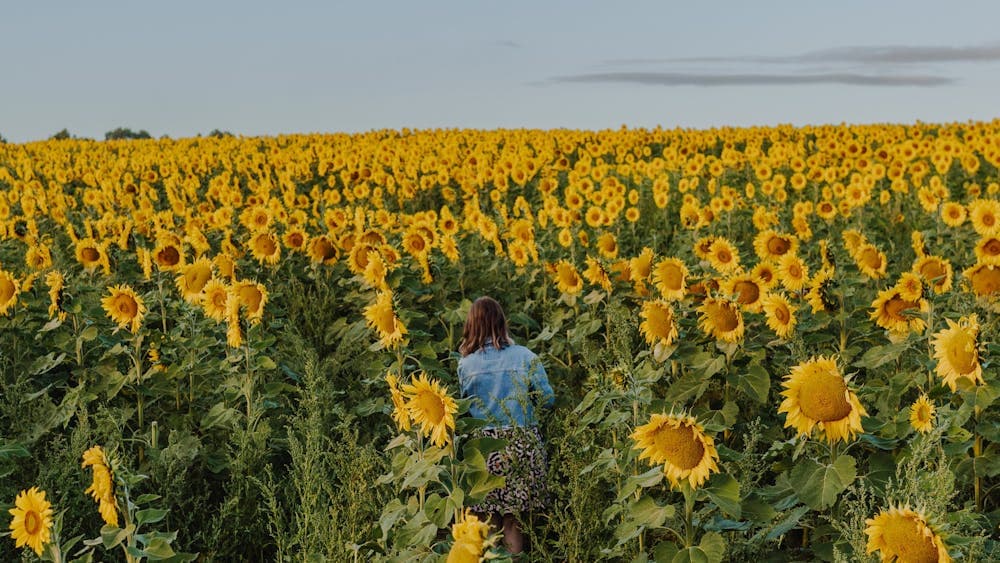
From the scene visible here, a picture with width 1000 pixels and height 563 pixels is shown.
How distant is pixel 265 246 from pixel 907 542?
5.88 metres

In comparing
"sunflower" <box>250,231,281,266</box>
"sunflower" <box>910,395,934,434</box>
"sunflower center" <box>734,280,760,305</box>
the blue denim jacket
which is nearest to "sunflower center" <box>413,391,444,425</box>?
the blue denim jacket

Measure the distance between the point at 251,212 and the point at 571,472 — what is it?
5.88 m

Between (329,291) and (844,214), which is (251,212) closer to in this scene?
(329,291)

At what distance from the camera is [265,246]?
7.51 m

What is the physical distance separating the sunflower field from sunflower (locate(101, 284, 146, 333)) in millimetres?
13

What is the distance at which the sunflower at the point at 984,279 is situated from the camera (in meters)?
5.60

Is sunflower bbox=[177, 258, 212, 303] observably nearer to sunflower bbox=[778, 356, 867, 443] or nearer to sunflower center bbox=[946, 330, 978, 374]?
sunflower bbox=[778, 356, 867, 443]

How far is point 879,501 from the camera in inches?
155

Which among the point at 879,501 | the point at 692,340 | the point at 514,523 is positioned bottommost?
the point at 514,523

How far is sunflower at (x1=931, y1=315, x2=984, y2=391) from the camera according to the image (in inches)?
151

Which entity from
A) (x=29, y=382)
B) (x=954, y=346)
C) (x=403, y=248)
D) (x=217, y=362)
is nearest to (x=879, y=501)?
(x=954, y=346)

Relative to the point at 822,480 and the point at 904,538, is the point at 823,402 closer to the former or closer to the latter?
the point at 822,480

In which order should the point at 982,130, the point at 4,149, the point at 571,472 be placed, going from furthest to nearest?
the point at 4,149 < the point at 982,130 < the point at 571,472

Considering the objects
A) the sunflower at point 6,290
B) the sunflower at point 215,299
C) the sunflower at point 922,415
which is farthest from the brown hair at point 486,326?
the sunflower at point 6,290
